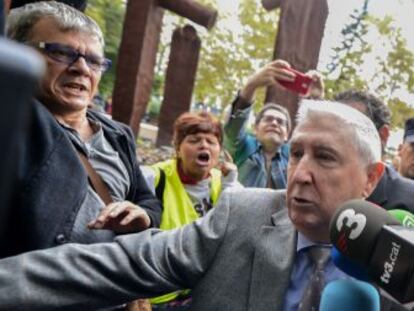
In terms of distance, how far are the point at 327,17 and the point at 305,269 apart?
10.9ft

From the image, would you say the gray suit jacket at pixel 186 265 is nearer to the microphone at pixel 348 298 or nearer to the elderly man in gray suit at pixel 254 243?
the elderly man in gray suit at pixel 254 243

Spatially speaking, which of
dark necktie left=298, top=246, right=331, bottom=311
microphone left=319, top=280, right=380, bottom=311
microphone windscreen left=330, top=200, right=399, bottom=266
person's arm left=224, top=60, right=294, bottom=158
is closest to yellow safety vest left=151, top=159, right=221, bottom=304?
person's arm left=224, top=60, right=294, bottom=158

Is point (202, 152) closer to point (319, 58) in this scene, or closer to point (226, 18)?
point (319, 58)

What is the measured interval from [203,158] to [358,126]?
5.08 feet

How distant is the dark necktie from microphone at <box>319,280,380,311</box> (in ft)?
0.79

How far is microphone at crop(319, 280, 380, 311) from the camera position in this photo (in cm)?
120

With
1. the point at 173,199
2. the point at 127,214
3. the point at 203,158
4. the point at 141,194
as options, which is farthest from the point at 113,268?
the point at 203,158

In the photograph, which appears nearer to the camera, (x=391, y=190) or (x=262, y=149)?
(x=391, y=190)

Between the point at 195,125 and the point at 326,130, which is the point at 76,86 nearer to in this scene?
the point at 326,130

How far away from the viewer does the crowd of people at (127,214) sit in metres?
1.33

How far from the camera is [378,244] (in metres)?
0.97

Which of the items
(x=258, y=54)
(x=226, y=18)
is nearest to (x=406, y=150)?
(x=258, y=54)

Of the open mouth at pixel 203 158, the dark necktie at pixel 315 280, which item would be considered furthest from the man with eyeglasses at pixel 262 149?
the dark necktie at pixel 315 280

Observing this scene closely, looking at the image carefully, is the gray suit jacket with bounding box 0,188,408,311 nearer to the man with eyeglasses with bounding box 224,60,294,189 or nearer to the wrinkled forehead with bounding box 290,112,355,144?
the wrinkled forehead with bounding box 290,112,355,144
